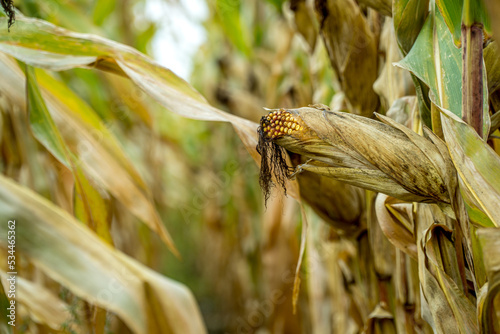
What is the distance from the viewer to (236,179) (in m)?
1.70

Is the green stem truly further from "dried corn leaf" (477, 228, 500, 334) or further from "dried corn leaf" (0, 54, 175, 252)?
"dried corn leaf" (0, 54, 175, 252)

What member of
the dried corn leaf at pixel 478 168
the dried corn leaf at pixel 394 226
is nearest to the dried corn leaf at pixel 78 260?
the dried corn leaf at pixel 394 226

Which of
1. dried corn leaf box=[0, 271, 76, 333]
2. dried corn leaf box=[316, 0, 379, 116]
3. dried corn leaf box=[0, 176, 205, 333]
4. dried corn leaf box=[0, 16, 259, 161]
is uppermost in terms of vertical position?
dried corn leaf box=[316, 0, 379, 116]

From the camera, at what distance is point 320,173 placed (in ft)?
1.21

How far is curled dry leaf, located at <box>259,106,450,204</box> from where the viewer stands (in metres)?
0.35

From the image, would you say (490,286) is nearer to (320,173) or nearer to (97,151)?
(320,173)

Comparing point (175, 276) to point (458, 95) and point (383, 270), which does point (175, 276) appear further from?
point (458, 95)

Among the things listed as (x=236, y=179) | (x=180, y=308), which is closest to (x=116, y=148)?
(x=180, y=308)

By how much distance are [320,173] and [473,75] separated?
148 mm

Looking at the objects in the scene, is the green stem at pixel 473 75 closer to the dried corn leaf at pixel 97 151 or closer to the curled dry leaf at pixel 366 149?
the curled dry leaf at pixel 366 149

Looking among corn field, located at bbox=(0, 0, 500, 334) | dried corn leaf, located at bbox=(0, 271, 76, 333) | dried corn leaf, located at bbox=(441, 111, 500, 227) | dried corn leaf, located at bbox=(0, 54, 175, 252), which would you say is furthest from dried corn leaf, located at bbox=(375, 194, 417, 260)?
dried corn leaf, located at bbox=(0, 271, 76, 333)

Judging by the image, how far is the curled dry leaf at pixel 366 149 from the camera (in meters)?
0.35

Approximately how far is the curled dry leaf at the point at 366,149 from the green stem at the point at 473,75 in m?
0.04

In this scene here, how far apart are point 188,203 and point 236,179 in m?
0.87
